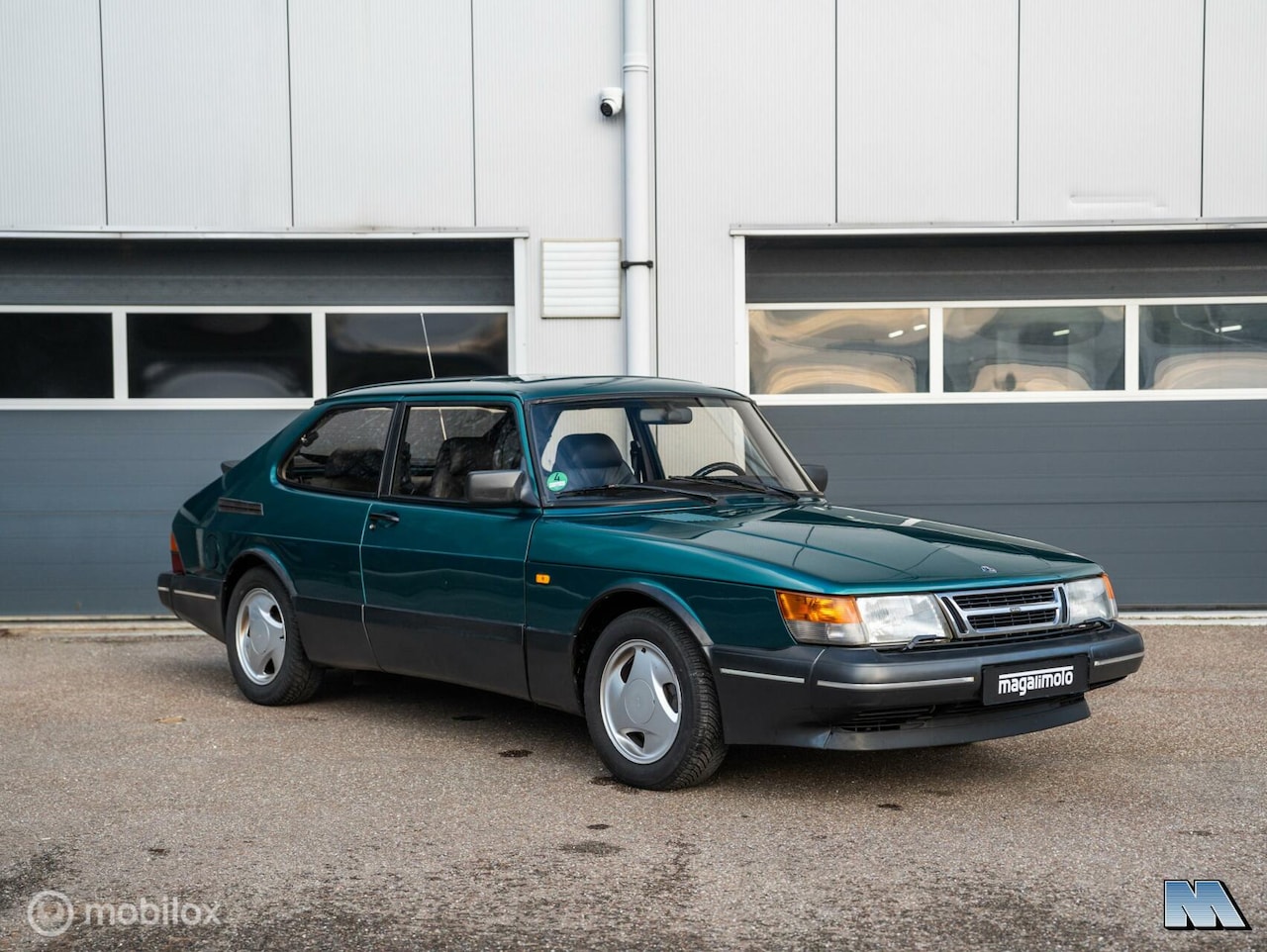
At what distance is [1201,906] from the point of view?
415 cm

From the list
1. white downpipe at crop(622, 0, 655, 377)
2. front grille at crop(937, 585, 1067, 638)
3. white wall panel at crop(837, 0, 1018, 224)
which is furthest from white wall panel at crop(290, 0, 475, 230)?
front grille at crop(937, 585, 1067, 638)

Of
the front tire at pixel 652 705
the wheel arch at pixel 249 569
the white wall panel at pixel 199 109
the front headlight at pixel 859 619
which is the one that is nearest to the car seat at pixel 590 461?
the front tire at pixel 652 705

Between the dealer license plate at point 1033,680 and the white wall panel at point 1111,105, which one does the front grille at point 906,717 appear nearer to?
the dealer license plate at point 1033,680

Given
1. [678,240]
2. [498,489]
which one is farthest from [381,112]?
[498,489]

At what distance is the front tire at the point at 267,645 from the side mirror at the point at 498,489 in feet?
5.36

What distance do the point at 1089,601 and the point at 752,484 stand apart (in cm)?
155

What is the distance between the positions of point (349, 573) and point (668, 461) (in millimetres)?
1566

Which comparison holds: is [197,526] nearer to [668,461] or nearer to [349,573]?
[349,573]

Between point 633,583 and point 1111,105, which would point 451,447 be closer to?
point 633,583

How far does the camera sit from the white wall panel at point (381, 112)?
34.8 feet

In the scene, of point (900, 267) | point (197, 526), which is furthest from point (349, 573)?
point (900, 267)

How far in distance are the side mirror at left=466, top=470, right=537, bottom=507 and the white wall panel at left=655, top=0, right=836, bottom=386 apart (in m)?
4.73

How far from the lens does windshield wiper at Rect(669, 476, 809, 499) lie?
6.47 m

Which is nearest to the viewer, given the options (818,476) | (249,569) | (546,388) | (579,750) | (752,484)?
(579,750)
